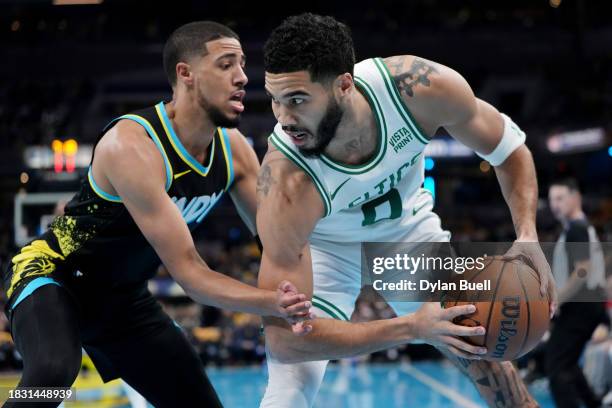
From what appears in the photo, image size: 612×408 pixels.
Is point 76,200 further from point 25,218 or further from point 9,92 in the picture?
point 9,92

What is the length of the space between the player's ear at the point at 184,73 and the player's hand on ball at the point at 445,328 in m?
1.47

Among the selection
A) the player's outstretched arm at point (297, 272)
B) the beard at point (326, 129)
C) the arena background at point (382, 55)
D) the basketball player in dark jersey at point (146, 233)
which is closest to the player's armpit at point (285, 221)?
the player's outstretched arm at point (297, 272)

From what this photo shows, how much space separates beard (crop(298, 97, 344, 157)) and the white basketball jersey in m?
0.06

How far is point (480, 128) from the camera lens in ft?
11.8

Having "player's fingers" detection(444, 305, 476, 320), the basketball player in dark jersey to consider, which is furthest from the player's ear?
"player's fingers" detection(444, 305, 476, 320)

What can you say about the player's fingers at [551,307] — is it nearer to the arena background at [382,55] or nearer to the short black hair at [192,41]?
the short black hair at [192,41]

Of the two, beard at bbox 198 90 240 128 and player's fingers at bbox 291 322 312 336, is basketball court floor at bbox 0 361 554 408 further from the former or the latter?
player's fingers at bbox 291 322 312 336

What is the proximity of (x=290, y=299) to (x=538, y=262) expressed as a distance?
3.42 feet

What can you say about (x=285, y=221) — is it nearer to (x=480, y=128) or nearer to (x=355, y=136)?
(x=355, y=136)

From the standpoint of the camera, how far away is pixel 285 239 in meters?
3.10

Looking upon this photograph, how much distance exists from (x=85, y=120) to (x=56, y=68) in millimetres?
1721

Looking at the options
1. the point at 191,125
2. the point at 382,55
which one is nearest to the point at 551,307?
the point at 191,125

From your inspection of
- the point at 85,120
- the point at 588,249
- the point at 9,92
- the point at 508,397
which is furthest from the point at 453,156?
the point at 508,397

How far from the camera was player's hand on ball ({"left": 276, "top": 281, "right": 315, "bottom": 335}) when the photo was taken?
2.90 m
